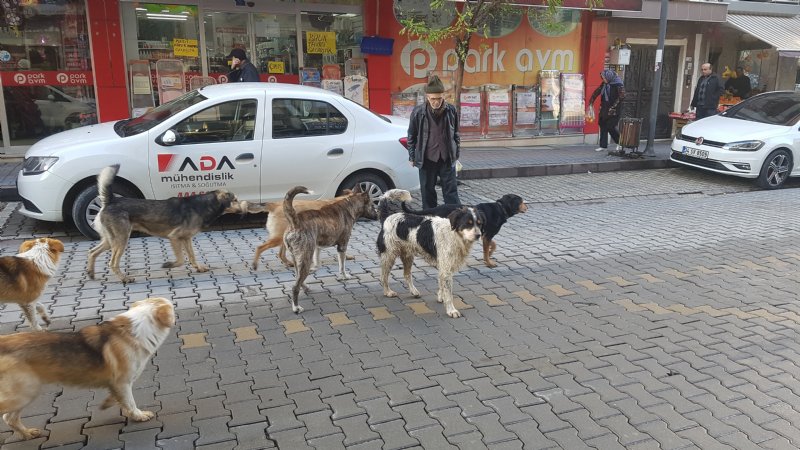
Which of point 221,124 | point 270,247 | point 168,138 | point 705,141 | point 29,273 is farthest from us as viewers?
point 705,141

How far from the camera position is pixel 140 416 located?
3533mm

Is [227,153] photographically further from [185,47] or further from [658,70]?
[658,70]

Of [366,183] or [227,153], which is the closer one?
[227,153]

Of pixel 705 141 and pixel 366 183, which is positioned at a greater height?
pixel 705 141

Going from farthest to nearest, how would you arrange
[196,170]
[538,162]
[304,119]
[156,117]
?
[538,162] → [304,119] → [156,117] → [196,170]

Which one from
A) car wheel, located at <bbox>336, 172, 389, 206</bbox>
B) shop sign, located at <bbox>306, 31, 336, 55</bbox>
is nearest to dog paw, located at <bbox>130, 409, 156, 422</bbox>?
car wheel, located at <bbox>336, 172, 389, 206</bbox>

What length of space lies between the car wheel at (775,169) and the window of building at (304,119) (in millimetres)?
8060

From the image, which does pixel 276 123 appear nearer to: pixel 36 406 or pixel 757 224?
pixel 36 406

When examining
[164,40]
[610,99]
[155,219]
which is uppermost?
[164,40]

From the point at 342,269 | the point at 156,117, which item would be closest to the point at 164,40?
the point at 156,117

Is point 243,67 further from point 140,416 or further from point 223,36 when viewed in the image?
point 140,416

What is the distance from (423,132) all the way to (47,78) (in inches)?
320

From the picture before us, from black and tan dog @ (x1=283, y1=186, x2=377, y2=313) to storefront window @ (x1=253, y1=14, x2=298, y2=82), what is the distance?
7.78 metres

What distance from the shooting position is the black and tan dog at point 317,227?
5.14m
